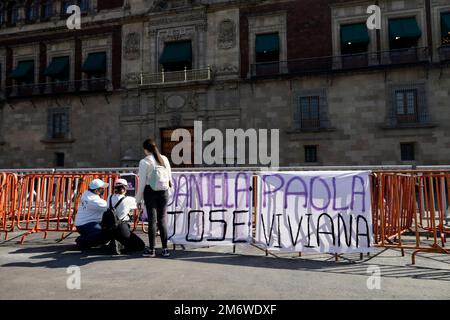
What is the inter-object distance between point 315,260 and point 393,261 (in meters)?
1.26

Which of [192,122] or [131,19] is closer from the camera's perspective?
[192,122]

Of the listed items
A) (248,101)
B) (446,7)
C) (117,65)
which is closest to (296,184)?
(248,101)

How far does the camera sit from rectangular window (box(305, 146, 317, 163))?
62.4ft

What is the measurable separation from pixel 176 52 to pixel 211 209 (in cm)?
1647

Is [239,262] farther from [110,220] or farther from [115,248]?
[110,220]

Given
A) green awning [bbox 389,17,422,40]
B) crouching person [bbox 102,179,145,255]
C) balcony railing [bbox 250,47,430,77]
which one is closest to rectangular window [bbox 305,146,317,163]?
balcony railing [bbox 250,47,430,77]

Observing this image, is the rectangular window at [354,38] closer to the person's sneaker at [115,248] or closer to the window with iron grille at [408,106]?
the window with iron grille at [408,106]

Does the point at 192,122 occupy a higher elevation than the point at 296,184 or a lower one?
higher

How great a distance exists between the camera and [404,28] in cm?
1769

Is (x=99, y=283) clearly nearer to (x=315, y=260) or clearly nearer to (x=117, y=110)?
(x=315, y=260)

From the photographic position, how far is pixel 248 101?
781 inches

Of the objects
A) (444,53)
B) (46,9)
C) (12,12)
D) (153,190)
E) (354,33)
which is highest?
(12,12)

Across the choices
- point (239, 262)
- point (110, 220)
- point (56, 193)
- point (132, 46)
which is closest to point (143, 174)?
point (110, 220)

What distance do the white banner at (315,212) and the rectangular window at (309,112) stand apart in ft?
44.4
